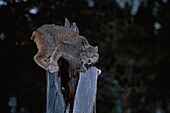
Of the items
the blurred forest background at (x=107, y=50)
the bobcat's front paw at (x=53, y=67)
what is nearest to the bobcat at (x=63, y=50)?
the bobcat's front paw at (x=53, y=67)

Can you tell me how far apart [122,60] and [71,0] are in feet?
3.47

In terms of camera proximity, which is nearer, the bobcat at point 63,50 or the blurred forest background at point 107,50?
the bobcat at point 63,50

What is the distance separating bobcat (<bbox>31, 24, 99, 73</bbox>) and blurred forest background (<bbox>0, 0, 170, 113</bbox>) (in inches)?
69.5

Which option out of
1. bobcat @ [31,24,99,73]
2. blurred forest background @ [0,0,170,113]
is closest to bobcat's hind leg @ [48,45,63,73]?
bobcat @ [31,24,99,73]

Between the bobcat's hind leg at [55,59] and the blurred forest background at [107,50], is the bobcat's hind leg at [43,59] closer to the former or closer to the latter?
the bobcat's hind leg at [55,59]

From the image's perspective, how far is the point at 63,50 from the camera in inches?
54.1

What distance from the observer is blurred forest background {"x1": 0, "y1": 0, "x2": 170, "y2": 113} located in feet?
10.4

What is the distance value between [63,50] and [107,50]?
246cm

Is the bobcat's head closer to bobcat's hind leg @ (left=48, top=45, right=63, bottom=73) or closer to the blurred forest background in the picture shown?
bobcat's hind leg @ (left=48, top=45, right=63, bottom=73)

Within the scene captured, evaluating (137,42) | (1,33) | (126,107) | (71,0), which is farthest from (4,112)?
(137,42)

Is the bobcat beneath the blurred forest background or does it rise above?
beneath

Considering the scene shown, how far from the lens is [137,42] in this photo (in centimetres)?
427

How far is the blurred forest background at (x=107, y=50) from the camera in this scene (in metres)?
3.18

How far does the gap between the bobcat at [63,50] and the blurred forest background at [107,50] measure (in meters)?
1.76
